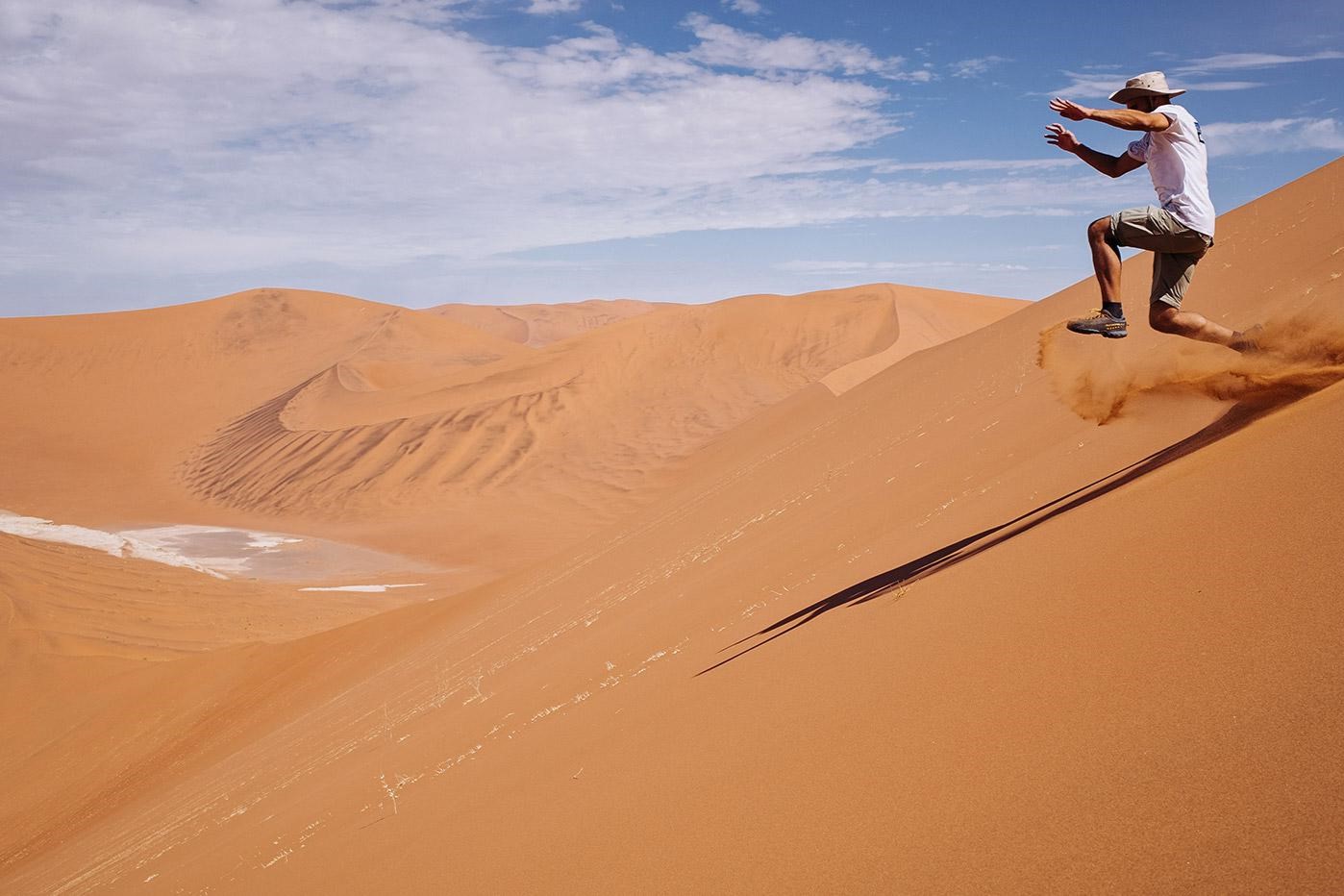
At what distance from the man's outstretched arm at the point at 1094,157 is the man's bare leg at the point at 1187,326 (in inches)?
24.7

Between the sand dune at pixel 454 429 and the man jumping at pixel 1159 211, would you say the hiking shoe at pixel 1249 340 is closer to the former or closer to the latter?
the man jumping at pixel 1159 211

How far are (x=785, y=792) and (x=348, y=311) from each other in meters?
65.5

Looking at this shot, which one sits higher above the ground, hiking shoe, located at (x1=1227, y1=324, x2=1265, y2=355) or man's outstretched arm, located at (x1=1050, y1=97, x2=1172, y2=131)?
man's outstretched arm, located at (x1=1050, y1=97, x2=1172, y2=131)

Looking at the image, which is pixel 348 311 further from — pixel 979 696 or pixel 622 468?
pixel 979 696

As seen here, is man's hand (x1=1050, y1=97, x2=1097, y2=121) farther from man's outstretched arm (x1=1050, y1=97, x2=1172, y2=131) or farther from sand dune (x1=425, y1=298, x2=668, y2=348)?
sand dune (x1=425, y1=298, x2=668, y2=348)

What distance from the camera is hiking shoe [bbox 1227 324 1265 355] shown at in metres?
4.36

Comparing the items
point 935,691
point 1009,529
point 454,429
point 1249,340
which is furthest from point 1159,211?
point 454,429

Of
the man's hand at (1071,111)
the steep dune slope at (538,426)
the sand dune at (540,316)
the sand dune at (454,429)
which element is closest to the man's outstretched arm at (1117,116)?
the man's hand at (1071,111)

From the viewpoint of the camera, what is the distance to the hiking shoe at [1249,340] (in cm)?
436

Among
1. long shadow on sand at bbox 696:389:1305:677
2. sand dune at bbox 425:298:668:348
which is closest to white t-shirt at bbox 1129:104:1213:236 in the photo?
long shadow on sand at bbox 696:389:1305:677

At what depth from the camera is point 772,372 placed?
34094mm

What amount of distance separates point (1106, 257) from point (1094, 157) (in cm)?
49

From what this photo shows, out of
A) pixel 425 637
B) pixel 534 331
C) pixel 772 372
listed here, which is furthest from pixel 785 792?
pixel 534 331

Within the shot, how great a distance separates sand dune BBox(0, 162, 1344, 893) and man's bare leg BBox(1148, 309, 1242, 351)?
0.19 m
